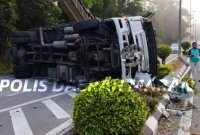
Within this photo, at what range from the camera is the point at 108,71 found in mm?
11125

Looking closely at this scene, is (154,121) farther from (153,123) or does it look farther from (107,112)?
(107,112)

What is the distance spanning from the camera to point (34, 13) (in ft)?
71.5

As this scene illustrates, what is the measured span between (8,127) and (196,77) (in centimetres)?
953

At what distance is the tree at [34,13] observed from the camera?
70.6 ft

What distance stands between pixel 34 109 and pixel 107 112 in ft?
13.6

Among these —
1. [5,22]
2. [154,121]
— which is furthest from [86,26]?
[5,22]

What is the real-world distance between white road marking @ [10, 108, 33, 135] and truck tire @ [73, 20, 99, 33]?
3.52 metres

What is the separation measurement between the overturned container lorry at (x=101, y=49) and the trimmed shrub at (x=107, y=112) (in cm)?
495

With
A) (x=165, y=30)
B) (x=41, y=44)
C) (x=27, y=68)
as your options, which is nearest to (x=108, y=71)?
(x=41, y=44)

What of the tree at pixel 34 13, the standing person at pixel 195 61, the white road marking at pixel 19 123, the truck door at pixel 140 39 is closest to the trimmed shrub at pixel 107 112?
the white road marking at pixel 19 123

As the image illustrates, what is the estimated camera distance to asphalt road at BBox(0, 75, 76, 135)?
23.1 ft

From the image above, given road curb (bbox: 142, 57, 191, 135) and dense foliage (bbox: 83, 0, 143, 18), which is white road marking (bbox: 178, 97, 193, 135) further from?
dense foliage (bbox: 83, 0, 143, 18)

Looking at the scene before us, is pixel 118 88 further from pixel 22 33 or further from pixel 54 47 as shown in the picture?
pixel 22 33

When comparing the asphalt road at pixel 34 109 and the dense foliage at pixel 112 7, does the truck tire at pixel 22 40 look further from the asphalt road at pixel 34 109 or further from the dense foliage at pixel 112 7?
the dense foliage at pixel 112 7
